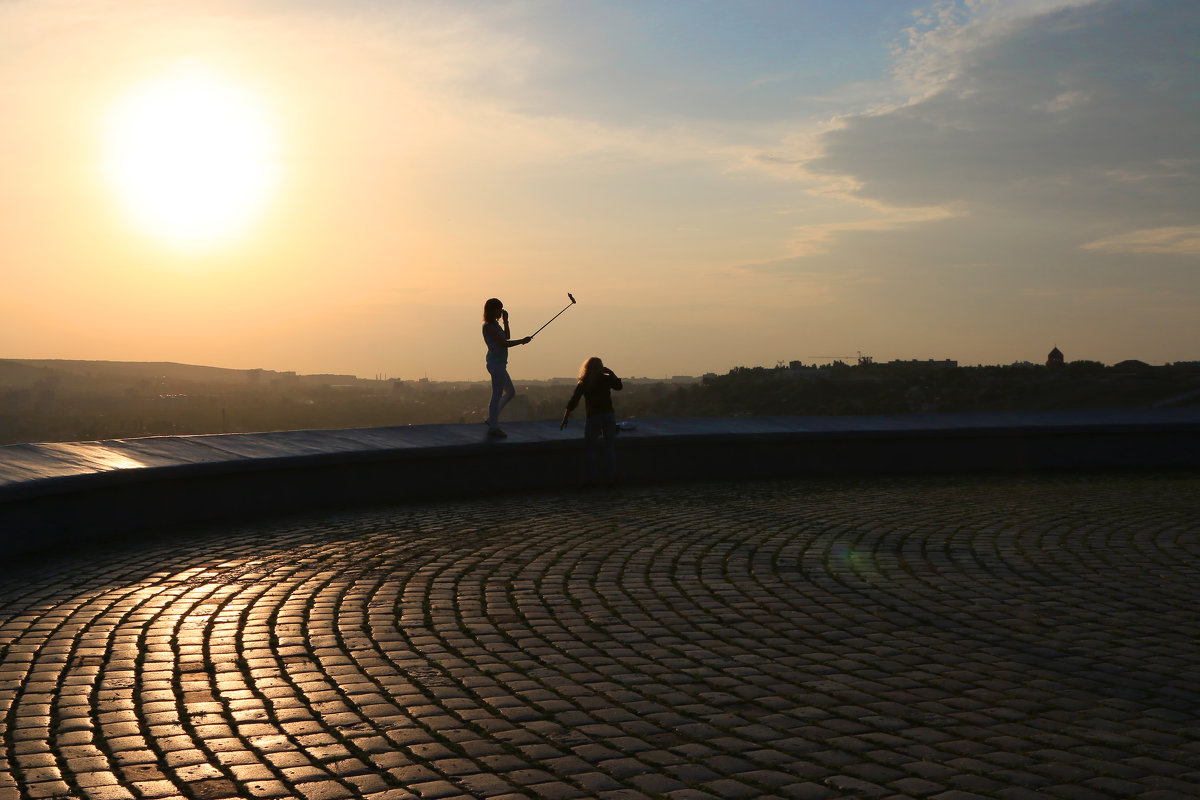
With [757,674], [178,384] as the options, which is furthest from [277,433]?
[178,384]

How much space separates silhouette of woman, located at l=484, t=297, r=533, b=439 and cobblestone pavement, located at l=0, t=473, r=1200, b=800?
4.60 meters

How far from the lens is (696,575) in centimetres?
786

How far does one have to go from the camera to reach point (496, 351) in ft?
46.9

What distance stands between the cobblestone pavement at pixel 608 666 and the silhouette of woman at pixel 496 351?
4.60 metres

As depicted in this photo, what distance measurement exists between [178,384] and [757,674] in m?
76.1

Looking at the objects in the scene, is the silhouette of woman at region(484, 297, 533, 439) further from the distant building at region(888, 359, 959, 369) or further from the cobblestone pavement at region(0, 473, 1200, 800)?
the distant building at region(888, 359, 959, 369)

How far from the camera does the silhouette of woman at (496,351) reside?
14.2 m

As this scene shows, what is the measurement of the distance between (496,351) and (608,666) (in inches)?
361

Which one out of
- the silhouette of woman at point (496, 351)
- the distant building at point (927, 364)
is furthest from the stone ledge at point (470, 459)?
the distant building at point (927, 364)

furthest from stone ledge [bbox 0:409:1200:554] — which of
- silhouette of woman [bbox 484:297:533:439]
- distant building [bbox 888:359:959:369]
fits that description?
distant building [bbox 888:359:959:369]

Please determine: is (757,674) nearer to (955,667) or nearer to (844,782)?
(955,667)

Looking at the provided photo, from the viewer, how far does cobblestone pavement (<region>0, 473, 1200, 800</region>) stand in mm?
3955

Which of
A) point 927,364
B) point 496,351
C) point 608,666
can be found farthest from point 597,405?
point 927,364

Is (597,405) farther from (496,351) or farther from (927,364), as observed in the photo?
(927,364)
